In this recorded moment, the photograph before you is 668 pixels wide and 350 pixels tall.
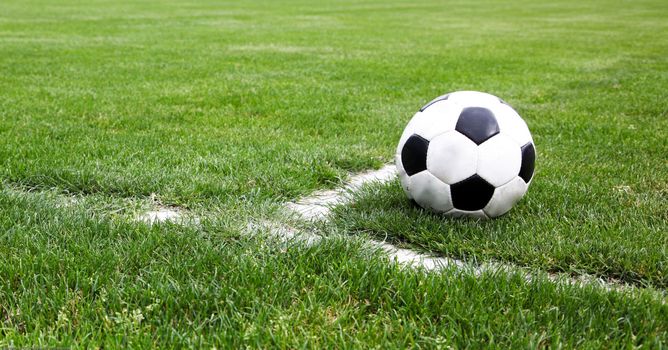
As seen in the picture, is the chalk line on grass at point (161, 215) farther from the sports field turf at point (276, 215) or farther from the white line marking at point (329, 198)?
the white line marking at point (329, 198)

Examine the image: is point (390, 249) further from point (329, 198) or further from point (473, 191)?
point (329, 198)

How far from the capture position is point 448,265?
9.41ft

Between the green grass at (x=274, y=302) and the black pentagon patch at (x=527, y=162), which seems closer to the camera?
the green grass at (x=274, y=302)

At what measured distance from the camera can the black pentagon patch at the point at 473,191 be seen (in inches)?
132

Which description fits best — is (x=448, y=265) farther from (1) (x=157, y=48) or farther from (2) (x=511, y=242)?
(1) (x=157, y=48)

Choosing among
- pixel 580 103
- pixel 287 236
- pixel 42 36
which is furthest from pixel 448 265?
pixel 42 36

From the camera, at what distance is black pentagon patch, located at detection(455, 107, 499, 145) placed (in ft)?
11.2

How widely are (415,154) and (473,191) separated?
0.40 meters

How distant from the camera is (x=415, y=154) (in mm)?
3520

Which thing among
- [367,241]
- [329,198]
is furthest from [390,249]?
[329,198]

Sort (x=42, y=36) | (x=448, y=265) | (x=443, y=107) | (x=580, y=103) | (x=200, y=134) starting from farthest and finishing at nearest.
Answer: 1. (x=42, y=36)
2. (x=580, y=103)
3. (x=200, y=134)
4. (x=443, y=107)
5. (x=448, y=265)

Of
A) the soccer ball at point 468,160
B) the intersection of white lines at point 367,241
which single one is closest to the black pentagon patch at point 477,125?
the soccer ball at point 468,160

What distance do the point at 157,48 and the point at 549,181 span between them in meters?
11.0

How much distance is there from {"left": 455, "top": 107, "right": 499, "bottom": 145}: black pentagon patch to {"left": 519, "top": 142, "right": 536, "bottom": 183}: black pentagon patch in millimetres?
218
